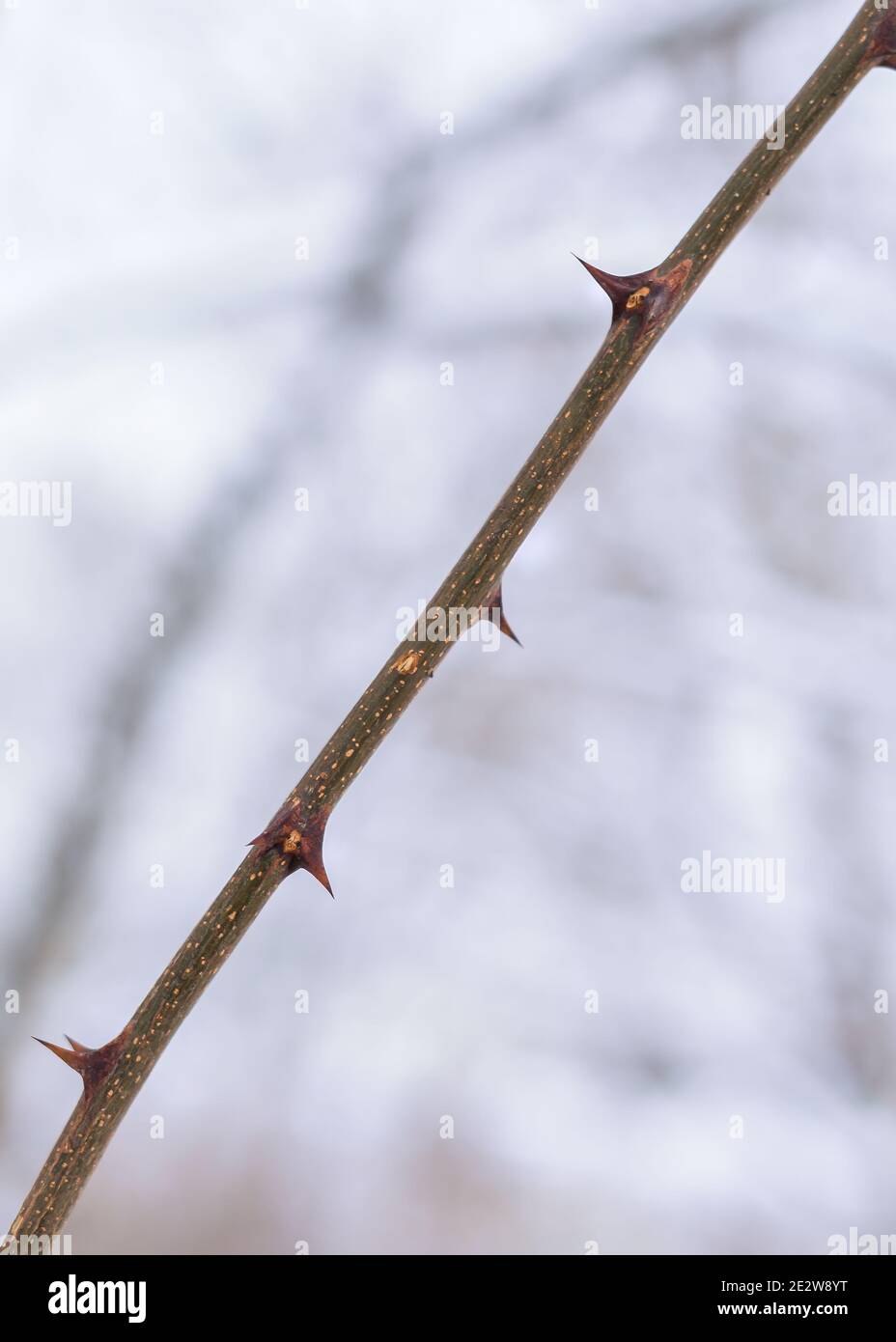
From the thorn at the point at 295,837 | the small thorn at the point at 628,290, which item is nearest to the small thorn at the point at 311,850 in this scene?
the thorn at the point at 295,837

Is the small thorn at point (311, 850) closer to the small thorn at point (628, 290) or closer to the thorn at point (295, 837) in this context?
the thorn at point (295, 837)

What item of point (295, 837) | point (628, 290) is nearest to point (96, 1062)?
point (295, 837)

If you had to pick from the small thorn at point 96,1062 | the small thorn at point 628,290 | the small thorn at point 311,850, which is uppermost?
the small thorn at point 628,290

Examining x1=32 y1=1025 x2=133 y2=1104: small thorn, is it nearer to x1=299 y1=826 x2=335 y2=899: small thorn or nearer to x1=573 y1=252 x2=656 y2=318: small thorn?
x1=299 y1=826 x2=335 y2=899: small thorn

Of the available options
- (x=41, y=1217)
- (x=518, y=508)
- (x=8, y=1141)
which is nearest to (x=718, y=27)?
(x=518, y=508)

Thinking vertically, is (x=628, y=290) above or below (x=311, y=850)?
above

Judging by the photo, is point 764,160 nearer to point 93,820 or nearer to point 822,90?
point 822,90

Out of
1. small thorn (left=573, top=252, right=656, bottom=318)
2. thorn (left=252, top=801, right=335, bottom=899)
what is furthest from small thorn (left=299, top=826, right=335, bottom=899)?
small thorn (left=573, top=252, right=656, bottom=318)

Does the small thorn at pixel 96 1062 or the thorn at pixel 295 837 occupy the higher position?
the thorn at pixel 295 837

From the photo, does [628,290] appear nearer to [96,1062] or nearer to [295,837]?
[295,837]

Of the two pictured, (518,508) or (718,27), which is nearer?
(518,508)

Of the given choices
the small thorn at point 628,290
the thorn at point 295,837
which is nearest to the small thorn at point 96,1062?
the thorn at point 295,837
